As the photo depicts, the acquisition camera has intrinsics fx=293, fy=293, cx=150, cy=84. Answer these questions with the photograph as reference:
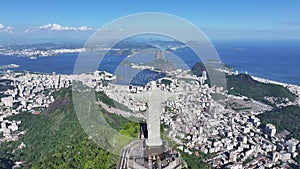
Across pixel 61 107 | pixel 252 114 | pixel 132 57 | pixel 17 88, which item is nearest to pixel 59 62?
pixel 17 88

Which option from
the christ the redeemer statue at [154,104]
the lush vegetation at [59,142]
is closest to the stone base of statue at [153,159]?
the christ the redeemer statue at [154,104]

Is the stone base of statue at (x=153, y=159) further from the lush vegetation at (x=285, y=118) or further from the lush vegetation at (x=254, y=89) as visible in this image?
the lush vegetation at (x=254, y=89)

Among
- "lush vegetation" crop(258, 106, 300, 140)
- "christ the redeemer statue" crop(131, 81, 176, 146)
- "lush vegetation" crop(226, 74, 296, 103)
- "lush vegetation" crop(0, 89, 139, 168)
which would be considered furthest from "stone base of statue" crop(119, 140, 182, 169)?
"lush vegetation" crop(226, 74, 296, 103)

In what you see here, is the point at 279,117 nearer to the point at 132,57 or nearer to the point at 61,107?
the point at 61,107

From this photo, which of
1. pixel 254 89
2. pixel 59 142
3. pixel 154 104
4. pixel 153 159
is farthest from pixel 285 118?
pixel 154 104

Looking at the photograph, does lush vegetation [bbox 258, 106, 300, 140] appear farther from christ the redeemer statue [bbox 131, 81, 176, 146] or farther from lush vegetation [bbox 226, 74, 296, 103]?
christ the redeemer statue [bbox 131, 81, 176, 146]

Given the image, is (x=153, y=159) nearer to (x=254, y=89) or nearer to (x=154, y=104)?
(x=154, y=104)
